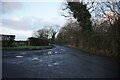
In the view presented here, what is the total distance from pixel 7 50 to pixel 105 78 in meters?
8.98

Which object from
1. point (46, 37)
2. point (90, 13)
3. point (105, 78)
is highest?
point (90, 13)

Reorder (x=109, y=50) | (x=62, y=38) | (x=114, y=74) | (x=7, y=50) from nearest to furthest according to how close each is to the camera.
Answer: (x=114, y=74), (x=109, y=50), (x=7, y=50), (x=62, y=38)

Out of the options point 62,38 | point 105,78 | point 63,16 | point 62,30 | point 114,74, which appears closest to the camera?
point 105,78

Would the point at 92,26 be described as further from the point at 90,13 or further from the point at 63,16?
the point at 63,16

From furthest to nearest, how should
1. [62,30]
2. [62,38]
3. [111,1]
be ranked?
1. [62,30]
2. [62,38]
3. [111,1]

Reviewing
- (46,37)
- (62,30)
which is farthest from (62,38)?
(46,37)

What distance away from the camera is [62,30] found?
21609mm

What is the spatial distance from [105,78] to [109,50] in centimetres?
622

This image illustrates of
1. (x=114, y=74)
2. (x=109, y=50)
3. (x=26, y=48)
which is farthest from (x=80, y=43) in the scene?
(x=114, y=74)

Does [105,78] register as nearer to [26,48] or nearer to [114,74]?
[114,74]

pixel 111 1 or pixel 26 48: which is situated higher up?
pixel 111 1

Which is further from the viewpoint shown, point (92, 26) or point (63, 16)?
point (63, 16)

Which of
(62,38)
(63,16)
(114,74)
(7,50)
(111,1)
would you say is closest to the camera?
(114,74)

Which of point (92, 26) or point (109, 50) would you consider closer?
point (109, 50)
